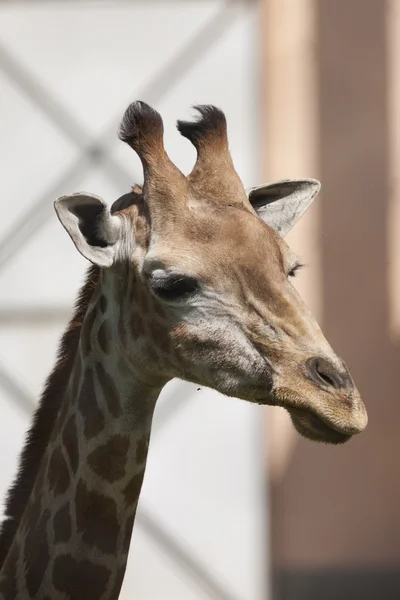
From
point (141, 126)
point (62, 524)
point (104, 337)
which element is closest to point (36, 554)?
point (62, 524)

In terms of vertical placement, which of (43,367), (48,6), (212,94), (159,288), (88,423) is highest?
(48,6)

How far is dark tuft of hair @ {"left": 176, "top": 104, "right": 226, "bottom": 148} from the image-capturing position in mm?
3529

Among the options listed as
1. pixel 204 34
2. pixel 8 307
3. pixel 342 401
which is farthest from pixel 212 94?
pixel 342 401

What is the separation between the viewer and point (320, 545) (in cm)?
623

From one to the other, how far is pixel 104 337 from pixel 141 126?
0.61m

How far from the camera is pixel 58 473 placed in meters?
3.36

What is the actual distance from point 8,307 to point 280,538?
1.88 m

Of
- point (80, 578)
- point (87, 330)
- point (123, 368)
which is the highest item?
point (87, 330)

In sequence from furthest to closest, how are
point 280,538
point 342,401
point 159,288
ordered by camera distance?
1. point 280,538
2. point 159,288
3. point 342,401

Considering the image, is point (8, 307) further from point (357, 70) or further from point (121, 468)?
point (121, 468)

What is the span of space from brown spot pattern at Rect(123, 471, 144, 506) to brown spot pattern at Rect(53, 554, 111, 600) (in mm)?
196

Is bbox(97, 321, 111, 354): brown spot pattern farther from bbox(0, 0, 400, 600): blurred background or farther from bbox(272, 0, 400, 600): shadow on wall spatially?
bbox(272, 0, 400, 600): shadow on wall

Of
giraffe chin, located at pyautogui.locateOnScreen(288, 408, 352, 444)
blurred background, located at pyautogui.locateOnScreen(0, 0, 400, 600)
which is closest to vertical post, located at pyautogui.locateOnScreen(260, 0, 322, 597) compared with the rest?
blurred background, located at pyautogui.locateOnScreen(0, 0, 400, 600)

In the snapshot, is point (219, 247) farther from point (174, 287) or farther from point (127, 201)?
point (127, 201)
